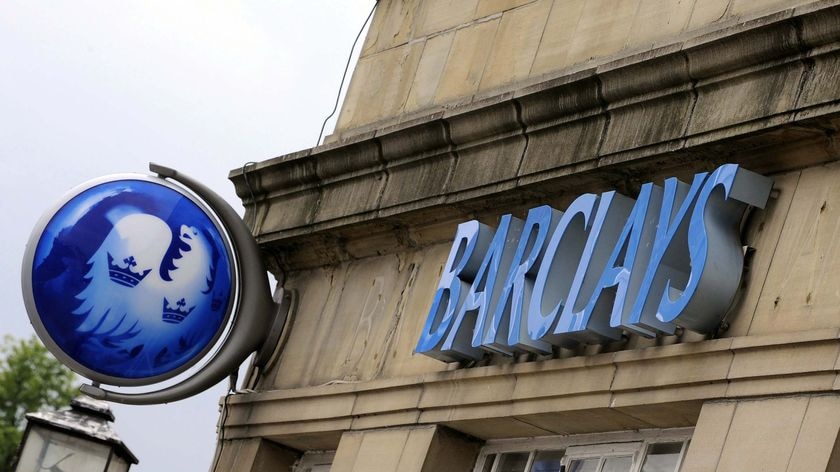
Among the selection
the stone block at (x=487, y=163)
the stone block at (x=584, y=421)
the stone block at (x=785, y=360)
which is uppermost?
the stone block at (x=487, y=163)

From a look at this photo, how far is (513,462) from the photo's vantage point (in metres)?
10.8

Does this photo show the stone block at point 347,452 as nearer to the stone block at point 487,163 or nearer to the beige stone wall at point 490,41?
the stone block at point 487,163

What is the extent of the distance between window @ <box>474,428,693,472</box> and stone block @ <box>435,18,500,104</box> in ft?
9.13

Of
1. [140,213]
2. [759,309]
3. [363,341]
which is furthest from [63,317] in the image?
[759,309]

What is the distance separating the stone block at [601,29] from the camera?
35.0 feet

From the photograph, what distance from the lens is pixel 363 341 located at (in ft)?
40.0

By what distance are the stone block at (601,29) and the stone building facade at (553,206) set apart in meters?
0.02

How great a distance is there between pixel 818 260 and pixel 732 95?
120cm

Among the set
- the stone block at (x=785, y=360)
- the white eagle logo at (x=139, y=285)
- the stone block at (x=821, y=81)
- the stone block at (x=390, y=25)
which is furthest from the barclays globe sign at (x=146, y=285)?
the stone block at (x=821, y=81)

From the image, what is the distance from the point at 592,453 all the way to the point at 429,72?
154 inches

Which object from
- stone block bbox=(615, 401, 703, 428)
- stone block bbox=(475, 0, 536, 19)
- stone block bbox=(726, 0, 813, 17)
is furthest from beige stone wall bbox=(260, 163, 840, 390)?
stone block bbox=(475, 0, 536, 19)

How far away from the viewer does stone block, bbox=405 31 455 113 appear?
41.3ft

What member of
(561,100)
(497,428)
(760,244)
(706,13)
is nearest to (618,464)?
(497,428)

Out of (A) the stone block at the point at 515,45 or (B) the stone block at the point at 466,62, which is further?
(B) the stone block at the point at 466,62
